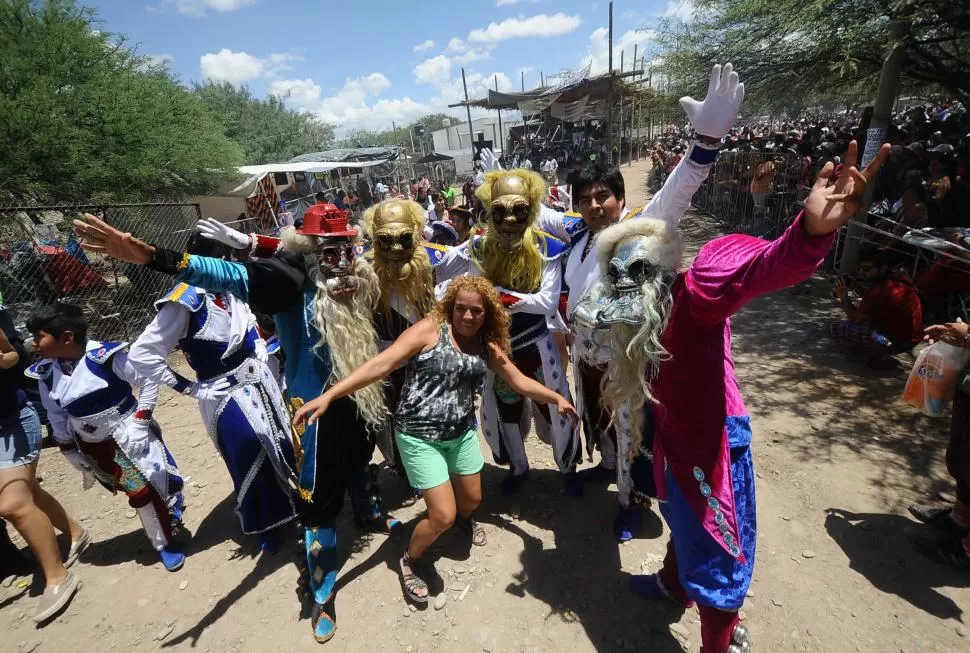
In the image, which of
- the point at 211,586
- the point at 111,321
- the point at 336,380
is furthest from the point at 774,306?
the point at 111,321

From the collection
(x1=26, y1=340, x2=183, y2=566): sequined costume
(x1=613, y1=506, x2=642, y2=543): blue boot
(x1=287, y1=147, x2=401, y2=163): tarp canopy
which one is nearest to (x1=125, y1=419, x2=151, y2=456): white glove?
(x1=26, y1=340, x2=183, y2=566): sequined costume

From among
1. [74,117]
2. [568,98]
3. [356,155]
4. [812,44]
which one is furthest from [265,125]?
[812,44]

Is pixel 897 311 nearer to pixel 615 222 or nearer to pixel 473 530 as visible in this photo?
pixel 615 222

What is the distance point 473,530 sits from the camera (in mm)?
3115

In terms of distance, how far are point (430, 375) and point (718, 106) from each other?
1.83m

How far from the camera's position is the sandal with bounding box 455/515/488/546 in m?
3.05

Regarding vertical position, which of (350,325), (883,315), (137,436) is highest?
(350,325)

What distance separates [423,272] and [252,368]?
46.6 inches

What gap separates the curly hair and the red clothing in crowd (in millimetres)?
3967

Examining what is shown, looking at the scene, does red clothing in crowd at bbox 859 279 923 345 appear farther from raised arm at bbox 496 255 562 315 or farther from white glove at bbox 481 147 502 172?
white glove at bbox 481 147 502 172

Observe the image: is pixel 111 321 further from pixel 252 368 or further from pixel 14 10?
pixel 252 368

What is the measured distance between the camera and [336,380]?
257 centimetres

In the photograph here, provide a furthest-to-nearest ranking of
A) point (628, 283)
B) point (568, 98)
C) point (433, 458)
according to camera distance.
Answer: point (568, 98)
point (433, 458)
point (628, 283)

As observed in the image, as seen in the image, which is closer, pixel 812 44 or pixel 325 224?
pixel 325 224
